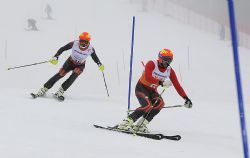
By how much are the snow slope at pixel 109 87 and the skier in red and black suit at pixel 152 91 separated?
0.59 m

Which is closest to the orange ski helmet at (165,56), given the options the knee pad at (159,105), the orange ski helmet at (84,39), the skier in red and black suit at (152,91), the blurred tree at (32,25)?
the skier in red and black suit at (152,91)

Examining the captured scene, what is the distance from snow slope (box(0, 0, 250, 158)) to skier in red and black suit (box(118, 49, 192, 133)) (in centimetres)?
59

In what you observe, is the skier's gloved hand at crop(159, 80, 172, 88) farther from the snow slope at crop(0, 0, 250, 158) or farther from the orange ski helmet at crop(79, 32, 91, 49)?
the orange ski helmet at crop(79, 32, 91, 49)

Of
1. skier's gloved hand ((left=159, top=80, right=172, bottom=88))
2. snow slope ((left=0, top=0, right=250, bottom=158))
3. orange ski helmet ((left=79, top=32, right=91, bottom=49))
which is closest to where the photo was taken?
snow slope ((left=0, top=0, right=250, bottom=158))

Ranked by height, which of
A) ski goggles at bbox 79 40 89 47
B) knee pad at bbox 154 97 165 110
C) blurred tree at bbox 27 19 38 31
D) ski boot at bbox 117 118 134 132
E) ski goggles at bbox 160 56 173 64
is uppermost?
blurred tree at bbox 27 19 38 31

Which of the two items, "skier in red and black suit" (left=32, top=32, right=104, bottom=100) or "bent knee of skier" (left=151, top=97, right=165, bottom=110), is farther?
"skier in red and black suit" (left=32, top=32, right=104, bottom=100)

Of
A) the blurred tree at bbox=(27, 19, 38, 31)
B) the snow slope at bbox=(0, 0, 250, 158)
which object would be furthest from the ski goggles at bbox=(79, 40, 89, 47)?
the blurred tree at bbox=(27, 19, 38, 31)

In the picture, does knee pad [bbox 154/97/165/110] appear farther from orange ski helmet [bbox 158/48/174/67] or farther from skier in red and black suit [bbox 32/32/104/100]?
skier in red and black suit [bbox 32/32/104/100]

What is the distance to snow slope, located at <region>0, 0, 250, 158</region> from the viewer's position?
589 cm

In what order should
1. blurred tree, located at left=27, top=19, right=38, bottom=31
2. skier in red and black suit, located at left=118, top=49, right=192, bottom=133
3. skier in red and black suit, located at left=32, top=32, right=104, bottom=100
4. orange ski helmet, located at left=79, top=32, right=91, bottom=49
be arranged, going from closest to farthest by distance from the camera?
1. skier in red and black suit, located at left=118, top=49, right=192, bottom=133
2. orange ski helmet, located at left=79, top=32, right=91, bottom=49
3. skier in red and black suit, located at left=32, top=32, right=104, bottom=100
4. blurred tree, located at left=27, top=19, right=38, bottom=31

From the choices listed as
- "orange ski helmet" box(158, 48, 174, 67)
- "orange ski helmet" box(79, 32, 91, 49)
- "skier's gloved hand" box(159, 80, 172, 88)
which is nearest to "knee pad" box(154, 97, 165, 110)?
"skier's gloved hand" box(159, 80, 172, 88)

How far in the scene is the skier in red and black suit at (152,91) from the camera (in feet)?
23.8

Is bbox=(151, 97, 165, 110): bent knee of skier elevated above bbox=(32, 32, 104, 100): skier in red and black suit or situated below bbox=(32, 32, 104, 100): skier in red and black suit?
below

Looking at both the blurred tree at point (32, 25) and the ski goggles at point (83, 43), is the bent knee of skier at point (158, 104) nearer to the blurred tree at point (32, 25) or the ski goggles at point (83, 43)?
the ski goggles at point (83, 43)
